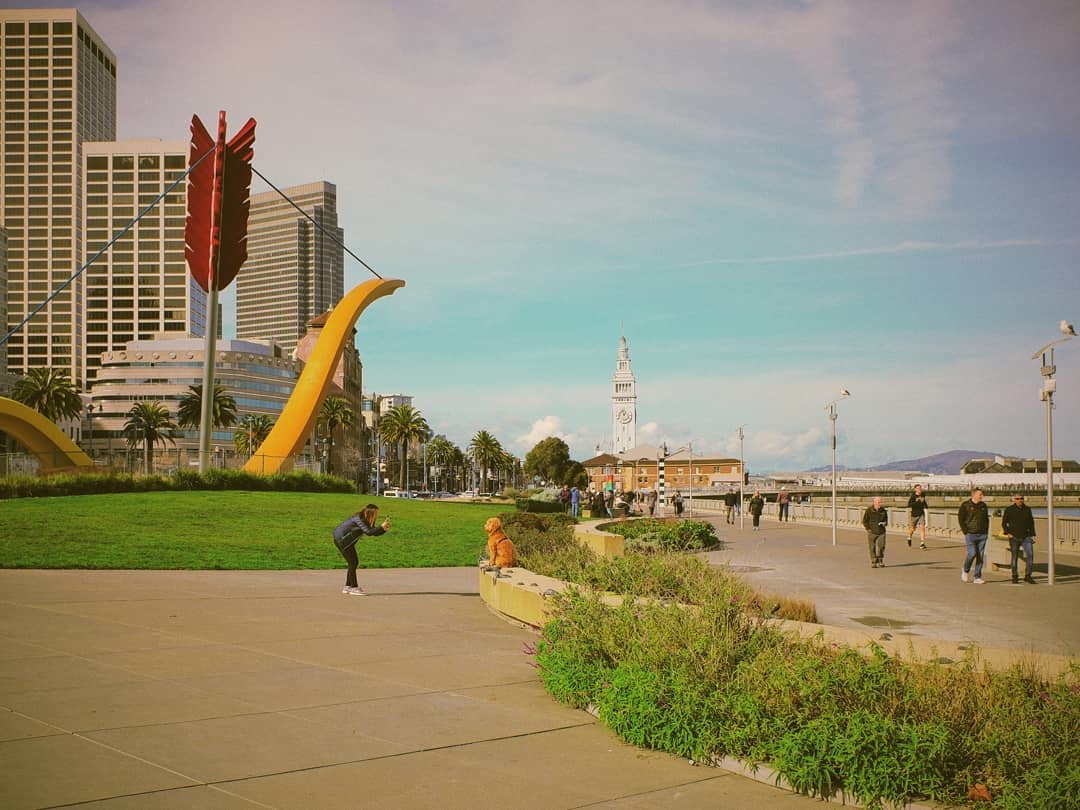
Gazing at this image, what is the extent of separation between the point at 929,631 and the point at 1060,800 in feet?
25.5

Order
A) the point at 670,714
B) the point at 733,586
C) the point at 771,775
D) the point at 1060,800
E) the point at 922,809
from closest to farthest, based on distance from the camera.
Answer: the point at 1060,800 → the point at 922,809 → the point at 771,775 → the point at 670,714 → the point at 733,586

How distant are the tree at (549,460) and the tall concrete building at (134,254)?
286 feet

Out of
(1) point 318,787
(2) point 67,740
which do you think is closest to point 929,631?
(1) point 318,787

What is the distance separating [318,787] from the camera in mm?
5156

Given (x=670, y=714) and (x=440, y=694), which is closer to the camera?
(x=670, y=714)

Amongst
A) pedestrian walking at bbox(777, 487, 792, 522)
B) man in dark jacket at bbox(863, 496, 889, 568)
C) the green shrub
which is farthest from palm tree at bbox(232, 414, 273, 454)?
man in dark jacket at bbox(863, 496, 889, 568)

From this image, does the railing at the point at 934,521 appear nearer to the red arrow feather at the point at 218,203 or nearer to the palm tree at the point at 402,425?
the red arrow feather at the point at 218,203

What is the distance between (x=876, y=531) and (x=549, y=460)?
109 meters

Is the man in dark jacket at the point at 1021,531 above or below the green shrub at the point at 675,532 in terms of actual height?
above

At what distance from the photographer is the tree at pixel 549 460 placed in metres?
130

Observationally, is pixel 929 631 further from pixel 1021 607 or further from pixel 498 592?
pixel 498 592

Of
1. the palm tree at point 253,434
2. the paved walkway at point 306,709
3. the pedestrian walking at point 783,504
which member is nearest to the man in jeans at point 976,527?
the paved walkway at point 306,709

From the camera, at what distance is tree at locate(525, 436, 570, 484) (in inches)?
5103

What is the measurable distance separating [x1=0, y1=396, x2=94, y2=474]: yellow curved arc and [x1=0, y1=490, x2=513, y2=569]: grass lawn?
1215 cm
